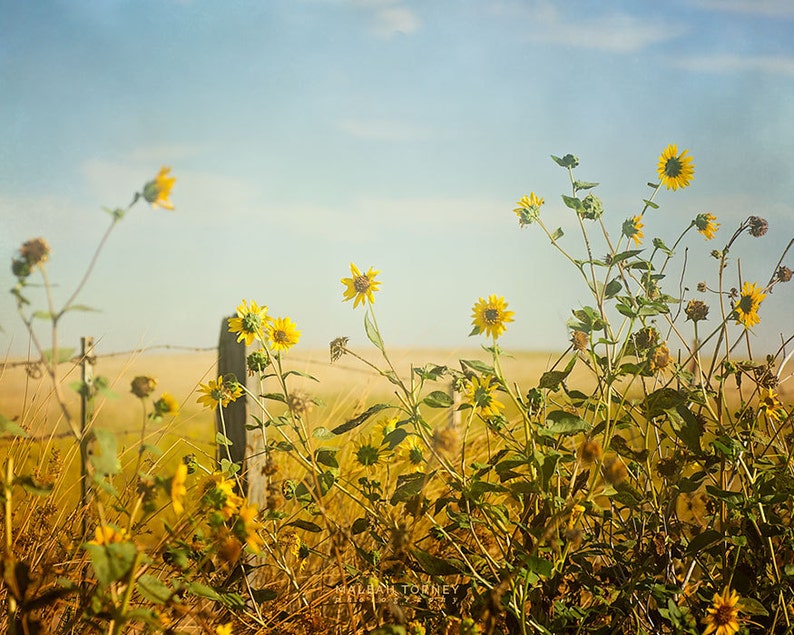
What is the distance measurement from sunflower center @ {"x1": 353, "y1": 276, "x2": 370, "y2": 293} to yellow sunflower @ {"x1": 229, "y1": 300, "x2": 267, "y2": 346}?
7.2 inches

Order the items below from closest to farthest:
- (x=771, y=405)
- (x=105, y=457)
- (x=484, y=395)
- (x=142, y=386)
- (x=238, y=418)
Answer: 1. (x=105, y=457)
2. (x=142, y=386)
3. (x=484, y=395)
4. (x=771, y=405)
5. (x=238, y=418)

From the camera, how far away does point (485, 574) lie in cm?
166

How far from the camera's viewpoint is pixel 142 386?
0.96m

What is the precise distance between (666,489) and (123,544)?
47.0 inches

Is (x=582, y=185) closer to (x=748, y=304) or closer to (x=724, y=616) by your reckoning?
(x=748, y=304)

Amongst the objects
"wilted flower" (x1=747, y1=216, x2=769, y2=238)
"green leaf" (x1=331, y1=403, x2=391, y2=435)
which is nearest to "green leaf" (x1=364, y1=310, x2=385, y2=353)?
"green leaf" (x1=331, y1=403, x2=391, y2=435)

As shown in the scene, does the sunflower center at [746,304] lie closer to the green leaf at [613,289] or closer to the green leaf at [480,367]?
the green leaf at [613,289]

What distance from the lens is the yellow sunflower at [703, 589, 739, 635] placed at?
1.47m

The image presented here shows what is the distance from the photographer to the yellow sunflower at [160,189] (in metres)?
0.92

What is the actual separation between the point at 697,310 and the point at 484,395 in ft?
1.94

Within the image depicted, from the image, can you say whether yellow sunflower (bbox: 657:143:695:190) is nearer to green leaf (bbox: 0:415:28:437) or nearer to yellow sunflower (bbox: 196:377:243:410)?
yellow sunflower (bbox: 196:377:243:410)

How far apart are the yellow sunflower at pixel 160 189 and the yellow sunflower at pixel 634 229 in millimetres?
1044

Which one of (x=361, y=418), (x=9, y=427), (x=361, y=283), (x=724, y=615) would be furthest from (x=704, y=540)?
(x=9, y=427)

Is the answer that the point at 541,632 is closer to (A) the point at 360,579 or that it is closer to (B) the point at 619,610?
(B) the point at 619,610
